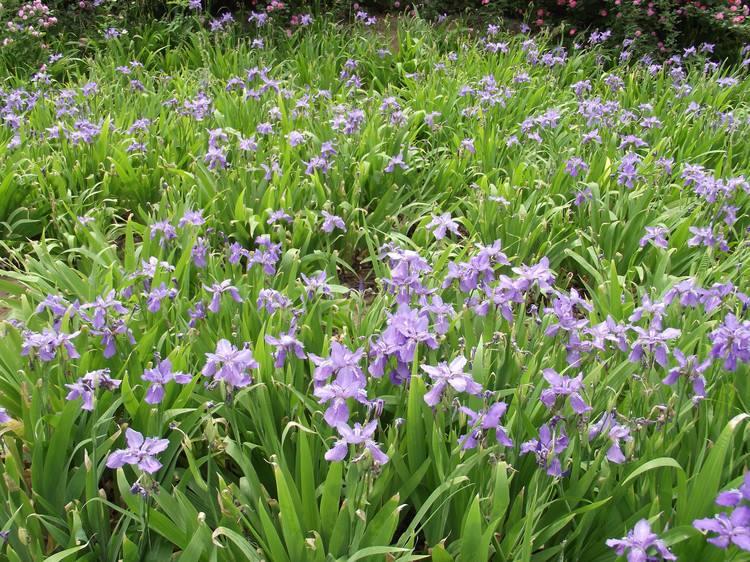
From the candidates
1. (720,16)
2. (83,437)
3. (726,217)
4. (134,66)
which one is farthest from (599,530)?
(720,16)

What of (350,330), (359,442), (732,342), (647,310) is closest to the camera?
(359,442)

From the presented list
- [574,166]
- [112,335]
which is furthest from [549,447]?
[574,166]

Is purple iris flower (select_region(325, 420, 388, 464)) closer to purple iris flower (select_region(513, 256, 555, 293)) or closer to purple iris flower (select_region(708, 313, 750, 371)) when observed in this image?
purple iris flower (select_region(513, 256, 555, 293))

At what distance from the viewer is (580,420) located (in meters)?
1.45

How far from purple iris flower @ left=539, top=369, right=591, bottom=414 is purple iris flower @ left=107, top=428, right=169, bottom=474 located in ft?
2.57

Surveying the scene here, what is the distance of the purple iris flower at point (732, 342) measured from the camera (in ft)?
4.92

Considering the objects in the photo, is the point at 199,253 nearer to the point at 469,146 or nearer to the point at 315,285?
the point at 315,285

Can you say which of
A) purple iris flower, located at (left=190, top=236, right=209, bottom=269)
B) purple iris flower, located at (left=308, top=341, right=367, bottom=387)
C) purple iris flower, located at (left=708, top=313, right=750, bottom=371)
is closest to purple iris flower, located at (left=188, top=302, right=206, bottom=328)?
purple iris flower, located at (left=190, top=236, right=209, bottom=269)

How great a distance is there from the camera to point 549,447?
1.43 meters

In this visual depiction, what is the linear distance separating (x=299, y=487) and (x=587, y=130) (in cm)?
296

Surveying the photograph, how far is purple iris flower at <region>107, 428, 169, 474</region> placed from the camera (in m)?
1.27

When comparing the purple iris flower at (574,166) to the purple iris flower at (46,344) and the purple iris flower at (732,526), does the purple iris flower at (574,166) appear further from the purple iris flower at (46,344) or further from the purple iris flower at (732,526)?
the purple iris flower at (46,344)

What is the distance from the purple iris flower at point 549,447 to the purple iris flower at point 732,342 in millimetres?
403

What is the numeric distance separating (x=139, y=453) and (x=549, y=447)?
0.84 metres
